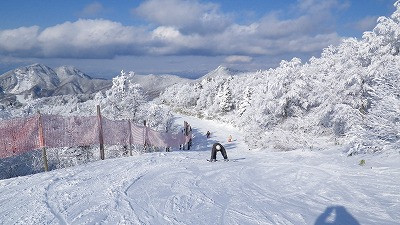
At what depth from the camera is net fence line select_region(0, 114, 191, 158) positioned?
31.9 feet

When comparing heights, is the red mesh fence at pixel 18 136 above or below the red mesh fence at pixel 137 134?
above

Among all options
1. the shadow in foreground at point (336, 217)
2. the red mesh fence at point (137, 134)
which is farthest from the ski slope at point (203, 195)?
the red mesh fence at point (137, 134)

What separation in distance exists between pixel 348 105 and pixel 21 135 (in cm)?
1997

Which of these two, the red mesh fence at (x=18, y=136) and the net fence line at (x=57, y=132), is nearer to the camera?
the red mesh fence at (x=18, y=136)

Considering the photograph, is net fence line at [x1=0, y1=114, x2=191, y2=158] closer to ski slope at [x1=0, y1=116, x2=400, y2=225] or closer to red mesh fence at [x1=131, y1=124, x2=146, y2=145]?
red mesh fence at [x1=131, y1=124, x2=146, y2=145]

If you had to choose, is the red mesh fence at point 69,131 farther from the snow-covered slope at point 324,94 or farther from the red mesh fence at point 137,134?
the snow-covered slope at point 324,94

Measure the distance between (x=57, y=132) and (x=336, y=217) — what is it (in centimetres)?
923

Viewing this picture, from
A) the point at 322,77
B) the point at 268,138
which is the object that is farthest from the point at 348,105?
the point at 268,138

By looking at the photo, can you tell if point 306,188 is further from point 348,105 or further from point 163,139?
point 348,105

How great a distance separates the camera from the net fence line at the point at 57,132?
972 cm

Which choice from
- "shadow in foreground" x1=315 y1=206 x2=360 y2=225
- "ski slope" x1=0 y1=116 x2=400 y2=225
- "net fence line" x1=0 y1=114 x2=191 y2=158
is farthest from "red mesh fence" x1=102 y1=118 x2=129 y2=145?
"shadow in foreground" x1=315 y1=206 x2=360 y2=225

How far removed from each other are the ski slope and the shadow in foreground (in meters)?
0.02

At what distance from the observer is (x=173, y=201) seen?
6945mm

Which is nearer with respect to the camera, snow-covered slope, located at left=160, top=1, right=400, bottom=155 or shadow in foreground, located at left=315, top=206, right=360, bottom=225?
shadow in foreground, located at left=315, top=206, right=360, bottom=225
